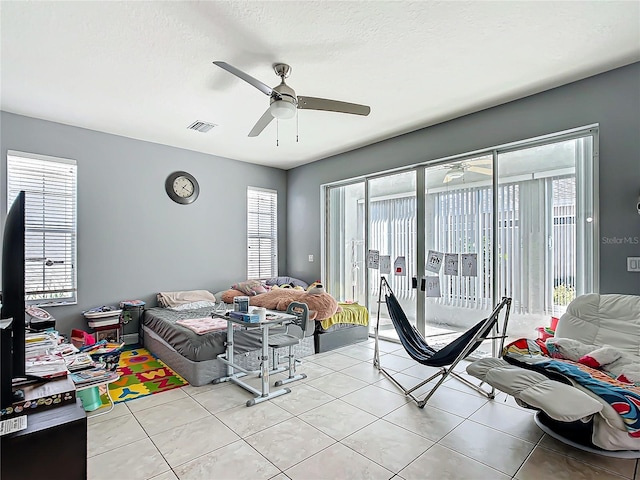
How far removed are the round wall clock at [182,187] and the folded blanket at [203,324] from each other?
6.67 ft

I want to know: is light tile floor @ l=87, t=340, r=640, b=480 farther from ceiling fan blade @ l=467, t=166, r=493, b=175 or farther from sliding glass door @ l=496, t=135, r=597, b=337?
ceiling fan blade @ l=467, t=166, r=493, b=175

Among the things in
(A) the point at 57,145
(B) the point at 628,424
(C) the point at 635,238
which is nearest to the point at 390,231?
(C) the point at 635,238

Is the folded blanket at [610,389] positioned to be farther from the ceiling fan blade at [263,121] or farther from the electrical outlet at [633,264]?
the ceiling fan blade at [263,121]

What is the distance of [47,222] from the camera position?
4.11m

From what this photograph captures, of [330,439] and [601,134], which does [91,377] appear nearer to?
[330,439]

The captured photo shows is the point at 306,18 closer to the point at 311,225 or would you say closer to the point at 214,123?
the point at 214,123

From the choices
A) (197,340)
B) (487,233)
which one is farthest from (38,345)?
(487,233)

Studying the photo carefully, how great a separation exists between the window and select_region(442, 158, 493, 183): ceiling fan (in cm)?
472

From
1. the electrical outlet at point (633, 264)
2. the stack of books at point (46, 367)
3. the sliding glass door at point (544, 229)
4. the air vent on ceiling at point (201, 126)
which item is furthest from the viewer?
the air vent on ceiling at point (201, 126)

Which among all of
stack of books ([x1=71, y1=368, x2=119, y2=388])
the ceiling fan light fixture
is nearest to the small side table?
stack of books ([x1=71, y1=368, x2=119, y2=388])

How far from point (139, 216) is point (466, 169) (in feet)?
14.5

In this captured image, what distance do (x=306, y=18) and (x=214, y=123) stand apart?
2.24 metres

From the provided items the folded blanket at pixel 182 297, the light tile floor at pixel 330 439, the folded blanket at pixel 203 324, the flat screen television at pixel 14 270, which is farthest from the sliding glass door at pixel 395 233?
the flat screen television at pixel 14 270

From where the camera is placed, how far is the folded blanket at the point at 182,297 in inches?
189
